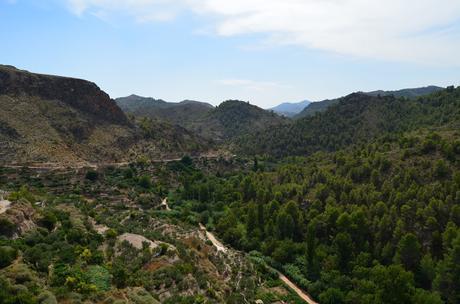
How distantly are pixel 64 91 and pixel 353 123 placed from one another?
366 ft

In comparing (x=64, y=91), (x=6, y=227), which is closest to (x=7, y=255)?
(x=6, y=227)

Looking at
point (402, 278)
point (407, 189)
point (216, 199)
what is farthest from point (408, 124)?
point (402, 278)

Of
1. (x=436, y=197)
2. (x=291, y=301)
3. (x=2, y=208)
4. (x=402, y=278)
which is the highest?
(x=2, y=208)

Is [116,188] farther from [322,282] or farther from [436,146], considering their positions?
[436,146]

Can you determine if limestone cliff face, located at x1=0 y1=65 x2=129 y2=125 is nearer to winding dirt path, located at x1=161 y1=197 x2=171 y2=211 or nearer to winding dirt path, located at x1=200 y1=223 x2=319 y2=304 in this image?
winding dirt path, located at x1=161 y1=197 x2=171 y2=211

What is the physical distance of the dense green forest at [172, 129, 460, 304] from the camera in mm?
55219

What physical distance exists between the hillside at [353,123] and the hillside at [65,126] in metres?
46.0

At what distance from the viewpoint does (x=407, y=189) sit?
7612 centimetres

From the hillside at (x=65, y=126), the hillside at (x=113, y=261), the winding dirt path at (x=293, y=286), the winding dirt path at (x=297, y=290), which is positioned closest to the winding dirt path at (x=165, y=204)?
the hillside at (x=113, y=261)

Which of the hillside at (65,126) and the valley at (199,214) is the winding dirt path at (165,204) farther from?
the hillside at (65,126)

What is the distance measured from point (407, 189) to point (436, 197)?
20.2 ft

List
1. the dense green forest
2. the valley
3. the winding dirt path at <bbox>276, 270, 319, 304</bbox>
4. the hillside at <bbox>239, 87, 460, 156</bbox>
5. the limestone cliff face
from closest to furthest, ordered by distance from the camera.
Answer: the valley → the dense green forest → the winding dirt path at <bbox>276, 270, 319, 304</bbox> → the limestone cliff face → the hillside at <bbox>239, 87, 460, 156</bbox>

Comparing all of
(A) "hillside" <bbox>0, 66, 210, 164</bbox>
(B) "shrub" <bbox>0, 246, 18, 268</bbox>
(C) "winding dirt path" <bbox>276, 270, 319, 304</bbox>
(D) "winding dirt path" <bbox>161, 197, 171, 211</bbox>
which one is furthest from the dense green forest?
(B) "shrub" <bbox>0, 246, 18, 268</bbox>

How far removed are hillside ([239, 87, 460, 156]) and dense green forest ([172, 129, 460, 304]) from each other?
4613 centimetres
